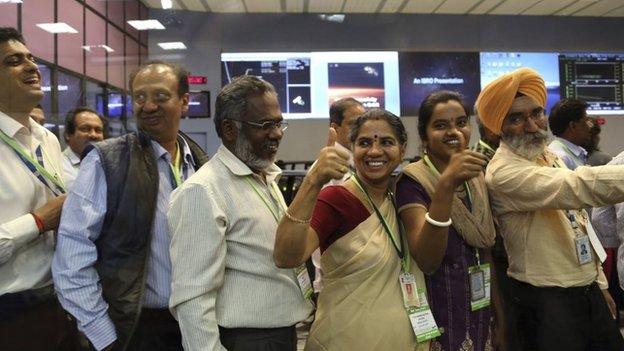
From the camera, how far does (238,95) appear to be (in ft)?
4.42

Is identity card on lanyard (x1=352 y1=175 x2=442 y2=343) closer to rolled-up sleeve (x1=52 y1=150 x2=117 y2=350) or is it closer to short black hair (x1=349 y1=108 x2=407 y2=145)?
short black hair (x1=349 y1=108 x2=407 y2=145)

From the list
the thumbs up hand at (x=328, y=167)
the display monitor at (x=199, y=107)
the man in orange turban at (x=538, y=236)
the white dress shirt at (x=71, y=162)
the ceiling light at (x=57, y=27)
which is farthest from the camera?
the display monitor at (x=199, y=107)

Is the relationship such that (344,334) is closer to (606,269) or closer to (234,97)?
(234,97)

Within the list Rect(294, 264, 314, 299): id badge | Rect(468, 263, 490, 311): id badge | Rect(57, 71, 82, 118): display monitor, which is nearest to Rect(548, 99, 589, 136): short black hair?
Rect(468, 263, 490, 311): id badge

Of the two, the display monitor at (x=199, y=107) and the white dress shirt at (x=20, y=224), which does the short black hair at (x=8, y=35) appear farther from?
the display monitor at (x=199, y=107)

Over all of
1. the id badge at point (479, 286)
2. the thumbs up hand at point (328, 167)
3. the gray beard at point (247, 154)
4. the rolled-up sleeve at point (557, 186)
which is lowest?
the id badge at point (479, 286)

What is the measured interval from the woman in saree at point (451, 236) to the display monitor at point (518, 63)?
5887mm

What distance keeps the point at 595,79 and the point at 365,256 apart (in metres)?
7.01

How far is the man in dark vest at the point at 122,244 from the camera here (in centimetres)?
135

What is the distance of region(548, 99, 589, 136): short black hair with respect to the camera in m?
2.92

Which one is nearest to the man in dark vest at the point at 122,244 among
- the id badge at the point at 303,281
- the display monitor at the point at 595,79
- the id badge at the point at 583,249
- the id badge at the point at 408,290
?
the id badge at the point at 303,281

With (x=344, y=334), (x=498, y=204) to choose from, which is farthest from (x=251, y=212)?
(x=498, y=204)

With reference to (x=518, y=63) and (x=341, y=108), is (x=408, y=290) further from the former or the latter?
(x=518, y=63)

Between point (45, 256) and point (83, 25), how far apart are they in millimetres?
5050
